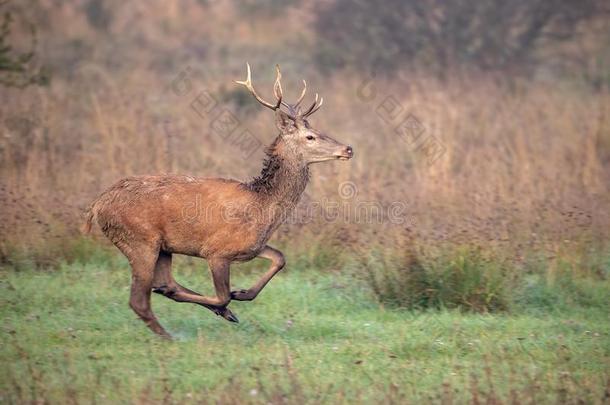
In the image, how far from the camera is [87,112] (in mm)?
15633

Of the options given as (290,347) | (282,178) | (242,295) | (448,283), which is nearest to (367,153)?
(448,283)

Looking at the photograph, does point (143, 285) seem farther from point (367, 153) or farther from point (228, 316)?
point (367, 153)

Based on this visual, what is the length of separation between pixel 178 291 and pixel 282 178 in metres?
1.38

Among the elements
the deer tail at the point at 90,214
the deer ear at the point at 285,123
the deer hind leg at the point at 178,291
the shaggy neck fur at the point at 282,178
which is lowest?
the deer hind leg at the point at 178,291

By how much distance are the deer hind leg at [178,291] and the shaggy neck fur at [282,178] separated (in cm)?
82

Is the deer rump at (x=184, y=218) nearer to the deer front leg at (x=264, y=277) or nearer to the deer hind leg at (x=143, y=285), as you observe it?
the deer hind leg at (x=143, y=285)

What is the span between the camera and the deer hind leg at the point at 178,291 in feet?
27.5

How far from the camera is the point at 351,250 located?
10.8 meters

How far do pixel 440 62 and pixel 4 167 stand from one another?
415 inches

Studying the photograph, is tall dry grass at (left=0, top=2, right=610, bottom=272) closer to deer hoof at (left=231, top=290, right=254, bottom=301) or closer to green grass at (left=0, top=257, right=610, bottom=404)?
green grass at (left=0, top=257, right=610, bottom=404)

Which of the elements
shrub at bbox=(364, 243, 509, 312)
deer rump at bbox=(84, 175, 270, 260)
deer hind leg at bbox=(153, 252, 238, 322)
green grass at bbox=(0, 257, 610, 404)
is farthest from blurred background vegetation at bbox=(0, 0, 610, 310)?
deer hind leg at bbox=(153, 252, 238, 322)

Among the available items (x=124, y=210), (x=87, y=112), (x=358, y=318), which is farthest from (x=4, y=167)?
(x=358, y=318)

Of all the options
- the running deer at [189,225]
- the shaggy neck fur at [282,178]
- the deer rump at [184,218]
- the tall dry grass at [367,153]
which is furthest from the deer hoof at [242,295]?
the tall dry grass at [367,153]

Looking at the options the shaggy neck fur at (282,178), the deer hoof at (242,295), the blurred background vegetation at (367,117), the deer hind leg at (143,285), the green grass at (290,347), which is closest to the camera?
the green grass at (290,347)
